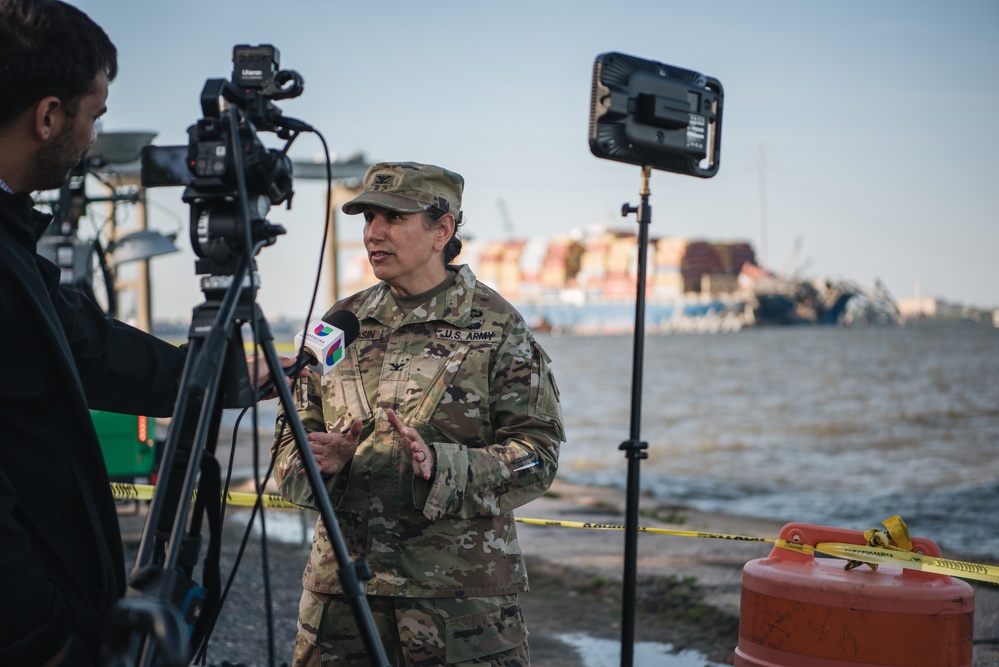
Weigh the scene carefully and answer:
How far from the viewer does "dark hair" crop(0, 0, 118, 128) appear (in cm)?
173

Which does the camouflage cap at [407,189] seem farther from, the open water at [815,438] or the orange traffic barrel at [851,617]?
the orange traffic barrel at [851,617]

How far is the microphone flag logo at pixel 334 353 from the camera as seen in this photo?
232 cm

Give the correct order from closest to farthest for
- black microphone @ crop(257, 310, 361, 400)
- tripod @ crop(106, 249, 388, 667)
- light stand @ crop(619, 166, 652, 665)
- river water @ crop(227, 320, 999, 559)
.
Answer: tripod @ crop(106, 249, 388, 667) → black microphone @ crop(257, 310, 361, 400) → light stand @ crop(619, 166, 652, 665) → river water @ crop(227, 320, 999, 559)

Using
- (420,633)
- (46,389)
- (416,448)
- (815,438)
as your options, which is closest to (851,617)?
(420,633)

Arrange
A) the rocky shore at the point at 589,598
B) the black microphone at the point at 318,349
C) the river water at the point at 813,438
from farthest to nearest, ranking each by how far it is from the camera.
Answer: the river water at the point at 813,438
the rocky shore at the point at 589,598
the black microphone at the point at 318,349

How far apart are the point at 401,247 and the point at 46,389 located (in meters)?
1.29

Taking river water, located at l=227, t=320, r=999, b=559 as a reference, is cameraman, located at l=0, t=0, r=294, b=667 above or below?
above

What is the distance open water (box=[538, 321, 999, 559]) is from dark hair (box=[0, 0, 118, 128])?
2.36 m

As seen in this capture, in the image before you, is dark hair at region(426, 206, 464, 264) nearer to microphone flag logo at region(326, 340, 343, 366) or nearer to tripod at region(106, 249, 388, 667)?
microphone flag logo at region(326, 340, 343, 366)

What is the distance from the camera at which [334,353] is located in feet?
7.68

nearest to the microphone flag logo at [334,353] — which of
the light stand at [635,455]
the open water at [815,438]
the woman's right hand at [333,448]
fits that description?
the woman's right hand at [333,448]

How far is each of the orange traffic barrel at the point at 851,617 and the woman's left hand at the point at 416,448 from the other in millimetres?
1022

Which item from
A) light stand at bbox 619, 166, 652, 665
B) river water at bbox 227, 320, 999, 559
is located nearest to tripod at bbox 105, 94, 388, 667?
light stand at bbox 619, 166, 652, 665

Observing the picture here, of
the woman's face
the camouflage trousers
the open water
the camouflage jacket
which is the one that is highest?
the woman's face
